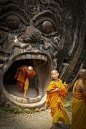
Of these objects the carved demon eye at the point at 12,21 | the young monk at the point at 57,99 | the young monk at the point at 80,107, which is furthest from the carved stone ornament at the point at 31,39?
the young monk at the point at 80,107

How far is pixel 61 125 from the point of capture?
2811mm

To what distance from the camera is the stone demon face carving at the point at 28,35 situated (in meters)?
3.25

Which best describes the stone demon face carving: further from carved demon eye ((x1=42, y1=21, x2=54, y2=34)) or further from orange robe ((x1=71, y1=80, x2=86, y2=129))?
orange robe ((x1=71, y1=80, x2=86, y2=129))

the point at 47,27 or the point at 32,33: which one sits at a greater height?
the point at 47,27

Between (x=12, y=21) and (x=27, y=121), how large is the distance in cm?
237

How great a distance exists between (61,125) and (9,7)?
9.72ft

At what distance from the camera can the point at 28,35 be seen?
3.29m

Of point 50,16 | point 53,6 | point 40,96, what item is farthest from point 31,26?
point 40,96

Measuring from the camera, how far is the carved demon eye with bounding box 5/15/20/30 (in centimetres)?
322

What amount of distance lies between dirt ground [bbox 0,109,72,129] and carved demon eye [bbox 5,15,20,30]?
213 centimetres

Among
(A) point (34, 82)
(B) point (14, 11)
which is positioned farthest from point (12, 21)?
(A) point (34, 82)

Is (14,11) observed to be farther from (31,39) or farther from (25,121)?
(25,121)

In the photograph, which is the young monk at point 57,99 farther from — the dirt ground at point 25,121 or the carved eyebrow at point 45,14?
the carved eyebrow at point 45,14

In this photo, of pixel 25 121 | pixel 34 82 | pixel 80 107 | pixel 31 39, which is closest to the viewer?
pixel 80 107
